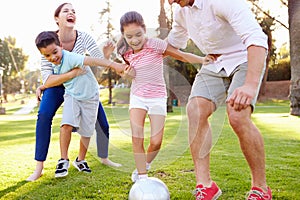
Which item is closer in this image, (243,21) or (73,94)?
(243,21)

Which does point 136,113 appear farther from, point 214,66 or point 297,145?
point 297,145

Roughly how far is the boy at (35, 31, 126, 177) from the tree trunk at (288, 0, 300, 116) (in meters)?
11.5

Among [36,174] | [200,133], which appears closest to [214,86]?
[200,133]

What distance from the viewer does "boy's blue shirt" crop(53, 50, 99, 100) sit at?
13.1ft

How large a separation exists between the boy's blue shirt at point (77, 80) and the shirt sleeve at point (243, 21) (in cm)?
174

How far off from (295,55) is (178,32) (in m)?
11.9

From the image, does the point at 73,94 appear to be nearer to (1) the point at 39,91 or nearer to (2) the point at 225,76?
(1) the point at 39,91

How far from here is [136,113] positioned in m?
3.60

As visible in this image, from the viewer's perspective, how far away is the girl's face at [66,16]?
417cm

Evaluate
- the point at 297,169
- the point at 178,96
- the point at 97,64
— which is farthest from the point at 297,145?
the point at 97,64

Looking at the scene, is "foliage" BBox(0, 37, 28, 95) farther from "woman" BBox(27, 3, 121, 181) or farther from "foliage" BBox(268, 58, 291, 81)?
"woman" BBox(27, 3, 121, 181)

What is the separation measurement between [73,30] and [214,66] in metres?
1.84

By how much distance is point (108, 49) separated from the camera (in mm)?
3730

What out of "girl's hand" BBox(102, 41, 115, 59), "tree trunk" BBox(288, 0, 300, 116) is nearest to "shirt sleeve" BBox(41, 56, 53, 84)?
"girl's hand" BBox(102, 41, 115, 59)
